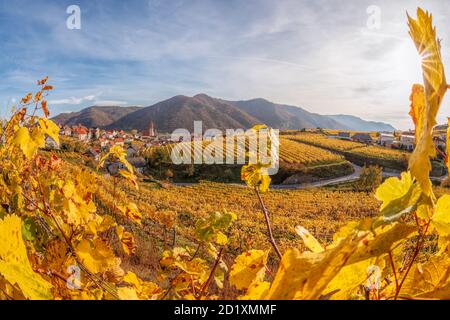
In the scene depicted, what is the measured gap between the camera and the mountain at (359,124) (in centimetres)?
17888

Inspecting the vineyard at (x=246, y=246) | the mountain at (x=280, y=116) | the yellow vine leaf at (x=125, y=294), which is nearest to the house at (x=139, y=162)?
the vineyard at (x=246, y=246)

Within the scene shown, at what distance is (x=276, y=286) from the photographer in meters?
0.25

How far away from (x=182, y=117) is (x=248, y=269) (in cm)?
9207

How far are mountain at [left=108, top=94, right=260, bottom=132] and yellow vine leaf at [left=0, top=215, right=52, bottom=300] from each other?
269 feet

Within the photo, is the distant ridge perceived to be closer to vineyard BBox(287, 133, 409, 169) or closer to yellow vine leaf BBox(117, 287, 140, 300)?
vineyard BBox(287, 133, 409, 169)

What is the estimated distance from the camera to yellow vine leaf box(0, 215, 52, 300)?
1.00ft

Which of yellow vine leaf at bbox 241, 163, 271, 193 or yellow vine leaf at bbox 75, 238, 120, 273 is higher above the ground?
yellow vine leaf at bbox 241, 163, 271, 193

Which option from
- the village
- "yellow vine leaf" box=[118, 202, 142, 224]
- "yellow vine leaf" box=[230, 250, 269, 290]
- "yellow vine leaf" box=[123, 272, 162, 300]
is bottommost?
"yellow vine leaf" box=[123, 272, 162, 300]

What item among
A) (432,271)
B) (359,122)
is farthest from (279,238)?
(359,122)

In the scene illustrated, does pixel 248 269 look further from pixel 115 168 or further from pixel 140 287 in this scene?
pixel 115 168

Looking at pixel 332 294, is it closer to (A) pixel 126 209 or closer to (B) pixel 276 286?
(B) pixel 276 286

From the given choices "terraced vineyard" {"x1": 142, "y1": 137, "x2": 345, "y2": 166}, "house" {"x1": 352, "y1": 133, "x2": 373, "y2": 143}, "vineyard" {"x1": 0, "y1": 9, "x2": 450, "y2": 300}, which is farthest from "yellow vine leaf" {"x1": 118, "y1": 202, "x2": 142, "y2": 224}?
"house" {"x1": 352, "y1": 133, "x2": 373, "y2": 143}

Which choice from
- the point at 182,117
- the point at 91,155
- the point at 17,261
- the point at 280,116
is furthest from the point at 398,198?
the point at 280,116

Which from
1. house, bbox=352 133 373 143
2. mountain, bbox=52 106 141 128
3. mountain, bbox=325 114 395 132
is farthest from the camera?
mountain, bbox=325 114 395 132
